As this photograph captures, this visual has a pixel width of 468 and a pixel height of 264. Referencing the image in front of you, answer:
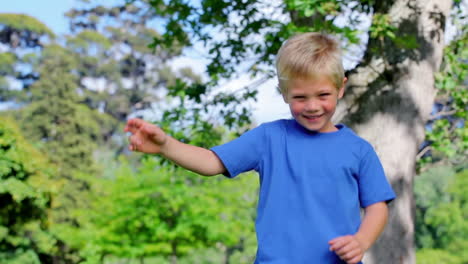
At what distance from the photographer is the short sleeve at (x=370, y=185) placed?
215 centimetres

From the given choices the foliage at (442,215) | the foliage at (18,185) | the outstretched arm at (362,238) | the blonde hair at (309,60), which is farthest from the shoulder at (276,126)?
the foliage at (442,215)

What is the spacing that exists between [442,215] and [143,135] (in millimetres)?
29147

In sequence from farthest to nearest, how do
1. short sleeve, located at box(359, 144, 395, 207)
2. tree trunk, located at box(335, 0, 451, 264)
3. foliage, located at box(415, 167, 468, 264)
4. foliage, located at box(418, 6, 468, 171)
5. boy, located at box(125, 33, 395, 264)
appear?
foliage, located at box(415, 167, 468, 264)
foliage, located at box(418, 6, 468, 171)
tree trunk, located at box(335, 0, 451, 264)
short sleeve, located at box(359, 144, 395, 207)
boy, located at box(125, 33, 395, 264)

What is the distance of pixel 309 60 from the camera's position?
6.88ft

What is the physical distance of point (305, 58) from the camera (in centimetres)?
210

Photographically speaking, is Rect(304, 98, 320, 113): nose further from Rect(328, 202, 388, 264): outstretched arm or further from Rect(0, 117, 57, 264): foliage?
Rect(0, 117, 57, 264): foliage

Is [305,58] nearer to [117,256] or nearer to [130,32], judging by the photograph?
[117,256]

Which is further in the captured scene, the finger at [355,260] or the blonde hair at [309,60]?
the blonde hair at [309,60]

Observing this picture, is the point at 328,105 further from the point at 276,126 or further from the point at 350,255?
the point at 350,255

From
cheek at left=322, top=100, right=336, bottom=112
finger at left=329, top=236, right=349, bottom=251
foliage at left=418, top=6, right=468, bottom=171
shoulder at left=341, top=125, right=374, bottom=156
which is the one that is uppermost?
foliage at left=418, top=6, right=468, bottom=171

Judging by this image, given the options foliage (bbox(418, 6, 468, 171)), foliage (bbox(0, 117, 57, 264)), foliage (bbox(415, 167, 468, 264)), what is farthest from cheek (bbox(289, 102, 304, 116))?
foliage (bbox(415, 167, 468, 264))

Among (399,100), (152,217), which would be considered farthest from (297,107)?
(152,217)

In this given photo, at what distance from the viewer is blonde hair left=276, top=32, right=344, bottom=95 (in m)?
2.09

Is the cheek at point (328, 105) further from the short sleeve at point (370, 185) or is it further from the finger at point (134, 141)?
the finger at point (134, 141)
